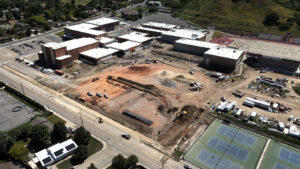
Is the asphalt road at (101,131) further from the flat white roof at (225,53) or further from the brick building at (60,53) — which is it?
the flat white roof at (225,53)

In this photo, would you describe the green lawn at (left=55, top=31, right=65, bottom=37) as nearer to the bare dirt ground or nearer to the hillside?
the hillside

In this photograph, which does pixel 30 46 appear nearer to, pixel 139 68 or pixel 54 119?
pixel 139 68

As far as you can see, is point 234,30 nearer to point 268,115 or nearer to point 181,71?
point 181,71

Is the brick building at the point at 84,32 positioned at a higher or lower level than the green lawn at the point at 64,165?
higher

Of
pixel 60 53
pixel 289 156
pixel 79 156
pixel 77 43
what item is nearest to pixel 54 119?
pixel 79 156

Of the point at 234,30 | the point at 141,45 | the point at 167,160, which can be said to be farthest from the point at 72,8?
the point at 167,160

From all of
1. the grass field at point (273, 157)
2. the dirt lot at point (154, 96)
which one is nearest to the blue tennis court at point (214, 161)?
the grass field at point (273, 157)
